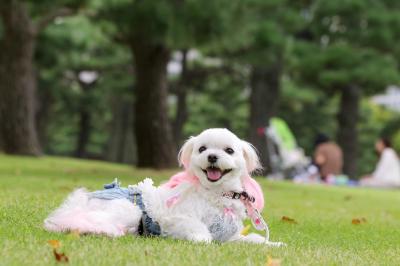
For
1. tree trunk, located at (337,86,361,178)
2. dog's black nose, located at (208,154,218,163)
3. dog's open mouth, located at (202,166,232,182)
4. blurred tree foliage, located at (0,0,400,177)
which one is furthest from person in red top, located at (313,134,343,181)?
dog's black nose, located at (208,154,218,163)

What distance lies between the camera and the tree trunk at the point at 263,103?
21.2 metres

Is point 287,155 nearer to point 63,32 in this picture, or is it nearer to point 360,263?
point 63,32

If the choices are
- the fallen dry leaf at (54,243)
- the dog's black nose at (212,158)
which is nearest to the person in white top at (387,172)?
the dog's black nose at (212,158)

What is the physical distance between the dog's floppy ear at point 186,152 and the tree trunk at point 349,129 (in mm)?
20081

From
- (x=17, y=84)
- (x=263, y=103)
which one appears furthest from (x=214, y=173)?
(x=263, y=103)

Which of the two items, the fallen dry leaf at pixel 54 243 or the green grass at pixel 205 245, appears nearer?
the green grass at pixel 205 245

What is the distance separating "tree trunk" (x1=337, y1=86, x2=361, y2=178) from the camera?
24203 millimetres

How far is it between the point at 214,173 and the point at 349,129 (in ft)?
66.7

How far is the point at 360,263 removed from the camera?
414 cm

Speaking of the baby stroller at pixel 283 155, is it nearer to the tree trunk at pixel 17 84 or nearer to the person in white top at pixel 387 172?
the person in white top at pixel 387 172

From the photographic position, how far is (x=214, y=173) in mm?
4391

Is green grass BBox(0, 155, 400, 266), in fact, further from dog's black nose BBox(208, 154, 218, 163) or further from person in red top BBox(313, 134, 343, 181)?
person in red top BBox(313, 134, 343, 181)

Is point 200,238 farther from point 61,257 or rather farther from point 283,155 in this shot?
point 283,155

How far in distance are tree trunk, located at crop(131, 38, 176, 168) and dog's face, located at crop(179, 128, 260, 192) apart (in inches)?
398
